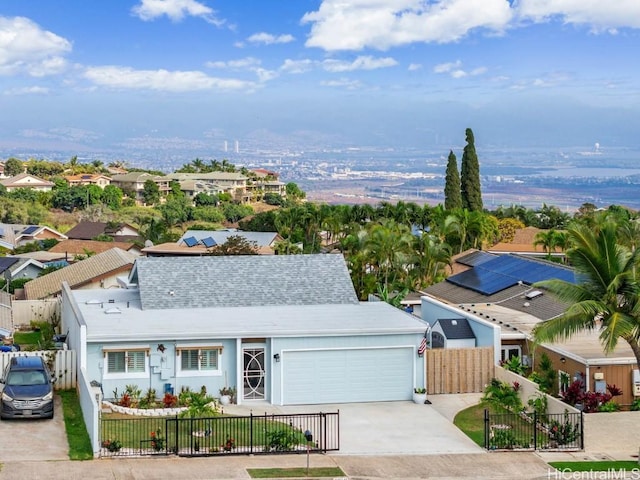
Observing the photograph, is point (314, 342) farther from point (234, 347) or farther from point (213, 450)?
point (213, 450)

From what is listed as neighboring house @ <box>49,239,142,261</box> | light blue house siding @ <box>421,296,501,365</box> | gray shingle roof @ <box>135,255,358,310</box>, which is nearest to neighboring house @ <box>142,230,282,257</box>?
neighboring house @ <box>49,239,142,261</box>

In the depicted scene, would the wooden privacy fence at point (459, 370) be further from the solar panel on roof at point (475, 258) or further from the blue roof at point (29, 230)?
the blue roof at point (29, 230)

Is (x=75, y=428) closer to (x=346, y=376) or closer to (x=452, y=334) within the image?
(x=346, y=376)

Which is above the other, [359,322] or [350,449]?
[359,322]

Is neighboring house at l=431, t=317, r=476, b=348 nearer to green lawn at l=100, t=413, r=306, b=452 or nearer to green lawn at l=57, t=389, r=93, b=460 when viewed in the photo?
green lawn at l=100, t=413, r=306, b=452

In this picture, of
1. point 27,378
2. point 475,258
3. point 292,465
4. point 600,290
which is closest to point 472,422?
point 600,290

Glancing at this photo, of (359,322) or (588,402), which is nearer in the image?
(588,402)

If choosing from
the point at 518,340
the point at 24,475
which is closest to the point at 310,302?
the point at 518,340
